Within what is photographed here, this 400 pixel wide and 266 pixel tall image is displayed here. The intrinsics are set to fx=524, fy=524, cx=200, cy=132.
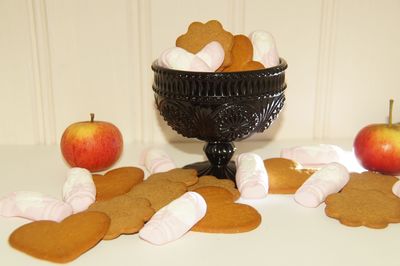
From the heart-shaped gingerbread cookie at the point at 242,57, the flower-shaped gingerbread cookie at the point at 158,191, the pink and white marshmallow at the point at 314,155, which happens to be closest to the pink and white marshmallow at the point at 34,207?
the flower-shaped gingerbread cookie at the point at 158,191

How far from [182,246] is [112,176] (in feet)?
0.87

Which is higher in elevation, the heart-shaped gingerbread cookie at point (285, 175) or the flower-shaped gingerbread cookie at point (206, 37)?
the flower-shaped gingerbread cookie at point (206, 37)

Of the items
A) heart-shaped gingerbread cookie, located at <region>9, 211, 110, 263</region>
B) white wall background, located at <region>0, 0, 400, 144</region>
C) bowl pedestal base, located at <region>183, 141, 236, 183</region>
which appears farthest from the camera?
white wall background, located at <region>0, 0, 400, 144</region>

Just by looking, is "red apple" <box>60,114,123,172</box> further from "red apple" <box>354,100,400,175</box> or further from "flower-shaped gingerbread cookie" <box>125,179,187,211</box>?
"red apple" <box>354,100,400,175</box>

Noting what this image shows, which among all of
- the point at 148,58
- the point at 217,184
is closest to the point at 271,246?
the point at 217,184

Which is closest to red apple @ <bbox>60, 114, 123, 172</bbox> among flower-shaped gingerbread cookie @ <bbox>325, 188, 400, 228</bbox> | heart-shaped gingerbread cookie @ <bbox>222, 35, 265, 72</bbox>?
heart-shaped gingerbread cookie @ <bbox>222, 35, 265, 72</bbox>

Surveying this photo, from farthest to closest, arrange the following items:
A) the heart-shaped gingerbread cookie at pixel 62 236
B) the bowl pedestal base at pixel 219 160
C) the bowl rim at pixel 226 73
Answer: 1. the bowl pedestal base at pixel 219 160
2. the bowl rim at pixel 226 73
3. the heart-shaped gingerbread cookie at pixel 62 236

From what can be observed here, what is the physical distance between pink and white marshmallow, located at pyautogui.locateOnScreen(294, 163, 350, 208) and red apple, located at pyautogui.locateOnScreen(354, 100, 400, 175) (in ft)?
0.39

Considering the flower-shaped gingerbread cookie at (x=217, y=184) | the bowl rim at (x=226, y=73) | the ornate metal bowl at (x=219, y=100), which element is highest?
the bowl rim at (x=226, y=73)

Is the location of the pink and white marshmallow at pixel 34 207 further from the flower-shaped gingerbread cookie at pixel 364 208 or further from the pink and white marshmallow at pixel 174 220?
the flower-shaped gingerbread cookie at pixel 364 208

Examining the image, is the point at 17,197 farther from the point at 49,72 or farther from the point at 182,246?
the point at 49,72

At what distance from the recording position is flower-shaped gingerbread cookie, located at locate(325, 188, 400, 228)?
2.46ft

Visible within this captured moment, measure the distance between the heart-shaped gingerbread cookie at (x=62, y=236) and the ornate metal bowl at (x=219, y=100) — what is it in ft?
0.67

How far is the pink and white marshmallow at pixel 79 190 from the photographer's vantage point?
2.59 ft
